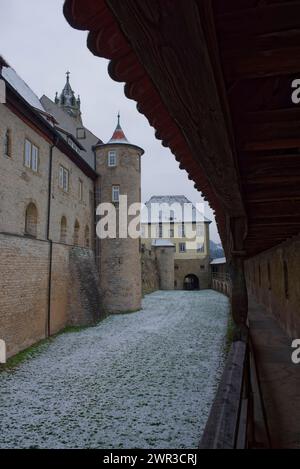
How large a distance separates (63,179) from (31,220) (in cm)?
405

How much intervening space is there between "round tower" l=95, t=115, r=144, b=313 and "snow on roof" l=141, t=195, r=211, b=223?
84.2 feet

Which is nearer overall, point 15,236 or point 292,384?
point 292,384

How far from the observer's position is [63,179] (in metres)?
17.9

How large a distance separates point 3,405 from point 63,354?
15.0 ft

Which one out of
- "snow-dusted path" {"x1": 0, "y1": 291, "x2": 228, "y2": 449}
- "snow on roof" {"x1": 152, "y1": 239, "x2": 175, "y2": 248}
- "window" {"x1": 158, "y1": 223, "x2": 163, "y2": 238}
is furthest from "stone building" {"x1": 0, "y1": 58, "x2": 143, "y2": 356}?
"window" {"x1": 158, "y1": 223, "x2": 163, "y2": 238}

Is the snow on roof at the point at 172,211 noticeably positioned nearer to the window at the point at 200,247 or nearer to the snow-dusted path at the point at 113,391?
the window at the point at 200,247

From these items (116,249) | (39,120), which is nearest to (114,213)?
(116,249)

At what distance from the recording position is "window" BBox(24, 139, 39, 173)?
14.0 metres

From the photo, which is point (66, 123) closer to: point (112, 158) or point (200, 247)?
point (112, 158)

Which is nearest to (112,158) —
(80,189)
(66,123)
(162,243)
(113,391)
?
(80,189)

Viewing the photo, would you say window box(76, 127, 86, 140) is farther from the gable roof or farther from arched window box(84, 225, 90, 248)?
arched window box(84, 225, 90, 248)

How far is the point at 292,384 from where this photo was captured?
6445mm
